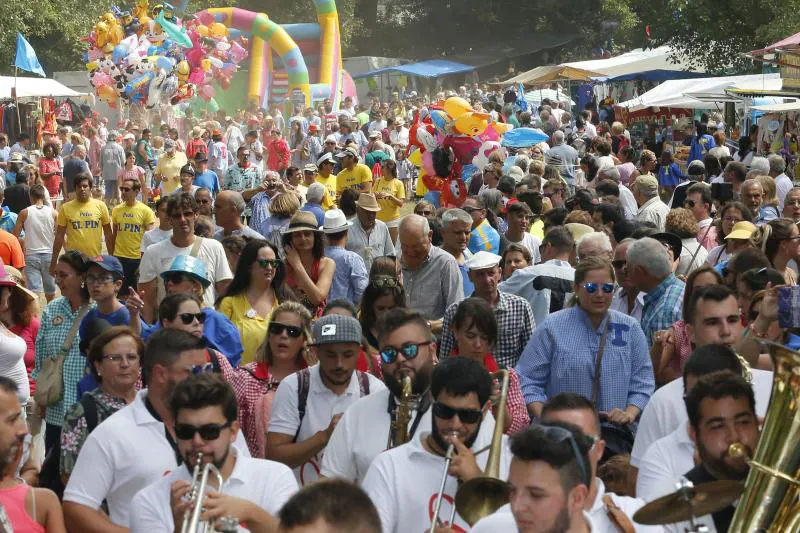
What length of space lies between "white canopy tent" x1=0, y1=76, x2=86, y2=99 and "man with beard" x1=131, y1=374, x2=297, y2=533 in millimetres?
28840

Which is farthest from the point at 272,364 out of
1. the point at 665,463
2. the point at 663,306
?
the point at 665,463

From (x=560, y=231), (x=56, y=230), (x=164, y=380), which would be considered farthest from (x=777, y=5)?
(x=164, y=380)

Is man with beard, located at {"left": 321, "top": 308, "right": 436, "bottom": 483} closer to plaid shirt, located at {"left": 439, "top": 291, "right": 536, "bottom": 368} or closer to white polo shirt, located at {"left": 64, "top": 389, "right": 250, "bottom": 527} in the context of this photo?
white polo shirt, located at {"left": 64, "top": 389, "right": 250, "bottom": 527}

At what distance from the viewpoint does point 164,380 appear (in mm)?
5090

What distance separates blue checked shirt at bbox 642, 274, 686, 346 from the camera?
714 cm

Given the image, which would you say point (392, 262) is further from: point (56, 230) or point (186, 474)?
point (56, 230)

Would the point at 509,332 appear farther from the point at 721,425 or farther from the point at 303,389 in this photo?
the point at 721,425

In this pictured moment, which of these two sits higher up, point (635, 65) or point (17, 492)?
point (635, 65)

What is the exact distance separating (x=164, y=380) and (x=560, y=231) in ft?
13.5

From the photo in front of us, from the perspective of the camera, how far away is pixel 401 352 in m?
5.25

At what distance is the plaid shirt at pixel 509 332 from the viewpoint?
7070 millimetres

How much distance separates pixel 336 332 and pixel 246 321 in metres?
2.17

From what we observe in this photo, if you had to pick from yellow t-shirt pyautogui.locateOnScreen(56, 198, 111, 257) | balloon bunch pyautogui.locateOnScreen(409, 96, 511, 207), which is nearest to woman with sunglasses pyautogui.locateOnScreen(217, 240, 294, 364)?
yellow t-shirt pyautogui.locateOnScreen(56, 198, 111, 257)

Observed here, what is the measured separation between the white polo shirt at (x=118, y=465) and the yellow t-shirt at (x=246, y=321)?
2683 millimetres
